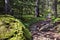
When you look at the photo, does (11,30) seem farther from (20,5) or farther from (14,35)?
(20,5)

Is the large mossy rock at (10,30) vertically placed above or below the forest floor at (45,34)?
above

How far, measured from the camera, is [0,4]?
1622 cm

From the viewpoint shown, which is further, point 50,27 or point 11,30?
point 50,27

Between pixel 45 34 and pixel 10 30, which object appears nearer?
pixel 10 30

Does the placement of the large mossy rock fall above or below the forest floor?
above

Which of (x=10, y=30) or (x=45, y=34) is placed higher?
(x=10, y=30)

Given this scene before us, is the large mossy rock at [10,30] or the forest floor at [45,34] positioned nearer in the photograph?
the large mossy rock at [10,30]

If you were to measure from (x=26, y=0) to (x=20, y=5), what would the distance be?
229 cm

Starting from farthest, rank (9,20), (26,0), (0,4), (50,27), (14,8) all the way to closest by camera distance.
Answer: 1. (26,0)
2. (14,8)
3. (0,4)
4. (50,27)
5. (9,20)

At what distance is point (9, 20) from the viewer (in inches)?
243

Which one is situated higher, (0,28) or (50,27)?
(0,28)

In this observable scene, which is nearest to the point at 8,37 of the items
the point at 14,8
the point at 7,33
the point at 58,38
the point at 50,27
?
the point at 7,33

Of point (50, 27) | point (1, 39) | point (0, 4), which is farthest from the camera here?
point (0, 4)

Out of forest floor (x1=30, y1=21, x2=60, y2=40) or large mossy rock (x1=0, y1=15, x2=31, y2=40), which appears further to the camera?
forest floor (x1=30, y1=21, x2=60, y2=40)
